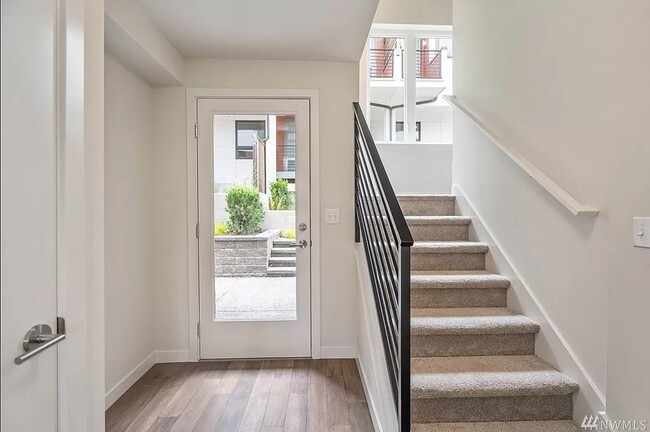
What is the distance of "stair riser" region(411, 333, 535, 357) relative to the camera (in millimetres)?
2041

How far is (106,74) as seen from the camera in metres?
2.30

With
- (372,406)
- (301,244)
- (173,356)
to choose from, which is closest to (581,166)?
(372,406)

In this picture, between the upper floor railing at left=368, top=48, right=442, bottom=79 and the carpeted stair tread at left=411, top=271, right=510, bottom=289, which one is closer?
the carpeted stair tread at left=411, top=271, right=510, bottom=289

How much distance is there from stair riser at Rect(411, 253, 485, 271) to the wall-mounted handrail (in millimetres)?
751

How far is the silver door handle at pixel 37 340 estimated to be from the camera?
3.10 ft

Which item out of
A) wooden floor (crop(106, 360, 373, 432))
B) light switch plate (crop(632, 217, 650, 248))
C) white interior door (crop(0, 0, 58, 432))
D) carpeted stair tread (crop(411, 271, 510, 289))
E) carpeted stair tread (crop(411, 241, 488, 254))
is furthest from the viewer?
carpeted stair tread (crop(411, 241, 488, 254))

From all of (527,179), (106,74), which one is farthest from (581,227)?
(106,74)

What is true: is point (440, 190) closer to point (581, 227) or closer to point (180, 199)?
point (581, 227)

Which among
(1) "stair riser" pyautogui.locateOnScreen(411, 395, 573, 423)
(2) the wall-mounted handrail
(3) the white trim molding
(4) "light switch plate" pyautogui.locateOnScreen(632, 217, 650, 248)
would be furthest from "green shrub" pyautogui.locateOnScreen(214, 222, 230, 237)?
(4) "light switch plate" pyautogui.locateOnScreen(632, 217, 650, 248)

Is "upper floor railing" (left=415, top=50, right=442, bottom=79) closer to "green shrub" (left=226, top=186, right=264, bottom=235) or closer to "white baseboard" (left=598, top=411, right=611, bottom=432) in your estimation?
"green shrub" (left=226, top=186, right=264, bottom=235)

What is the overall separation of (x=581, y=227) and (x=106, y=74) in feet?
9.10

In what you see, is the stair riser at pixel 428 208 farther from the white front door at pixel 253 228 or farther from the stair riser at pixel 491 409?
the stair riser at pixel 491 409

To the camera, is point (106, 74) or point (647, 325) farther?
point (106, 74)

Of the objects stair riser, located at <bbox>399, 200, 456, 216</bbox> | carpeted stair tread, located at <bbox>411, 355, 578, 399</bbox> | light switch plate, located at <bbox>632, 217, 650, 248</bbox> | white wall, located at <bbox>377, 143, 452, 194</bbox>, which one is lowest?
carpeted stair tread, located at <bbox>411, 355, 578, 399</bbox>
